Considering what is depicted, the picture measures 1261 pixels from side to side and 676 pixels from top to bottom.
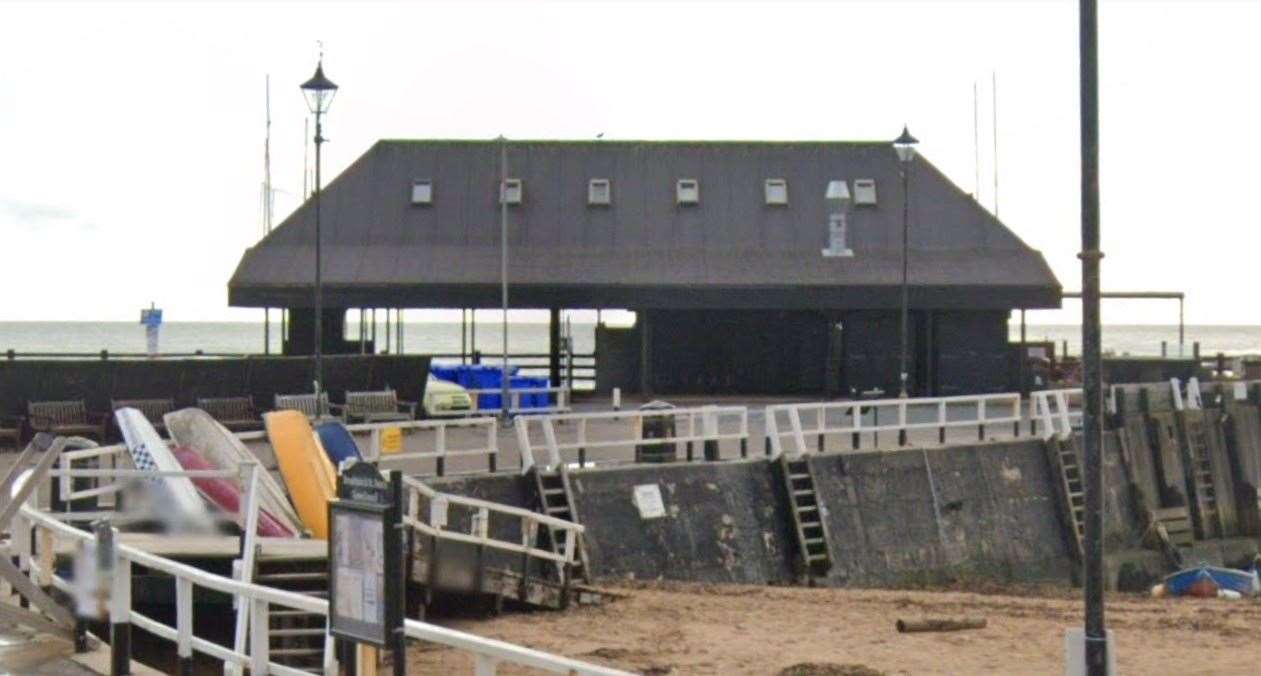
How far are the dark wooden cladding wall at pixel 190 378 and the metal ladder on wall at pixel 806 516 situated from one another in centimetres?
1125

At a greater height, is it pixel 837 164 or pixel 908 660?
pixel 837 164

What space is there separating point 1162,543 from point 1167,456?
3793 millimetres

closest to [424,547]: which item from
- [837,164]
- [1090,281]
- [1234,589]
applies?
[1090,281]

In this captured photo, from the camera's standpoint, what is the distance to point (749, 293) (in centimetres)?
5034

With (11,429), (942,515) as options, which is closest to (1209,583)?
(942,515)

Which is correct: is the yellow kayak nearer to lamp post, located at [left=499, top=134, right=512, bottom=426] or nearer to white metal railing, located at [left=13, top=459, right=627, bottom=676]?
white metal railing, located at [left=13, top=459, right=627, bottom=676]

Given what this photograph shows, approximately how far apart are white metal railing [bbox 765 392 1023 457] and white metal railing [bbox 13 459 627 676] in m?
18.3

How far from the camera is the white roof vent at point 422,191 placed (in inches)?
2112

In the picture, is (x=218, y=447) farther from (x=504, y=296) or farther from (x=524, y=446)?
(x=504, y=296)

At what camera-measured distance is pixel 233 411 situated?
38188 mm

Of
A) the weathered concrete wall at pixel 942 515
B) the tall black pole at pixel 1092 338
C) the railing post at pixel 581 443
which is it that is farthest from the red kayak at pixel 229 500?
the weathered concrete wall at pixel 942 515

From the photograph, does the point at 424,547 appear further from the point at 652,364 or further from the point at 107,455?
the point at 652,364

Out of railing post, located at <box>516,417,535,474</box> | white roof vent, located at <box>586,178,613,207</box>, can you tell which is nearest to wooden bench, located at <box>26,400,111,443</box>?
railing post, located at <box>516,417,535,474</box>

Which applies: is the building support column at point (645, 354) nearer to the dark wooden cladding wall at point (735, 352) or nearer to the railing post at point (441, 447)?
the dark wooden cladding wall at point (735, 352)
